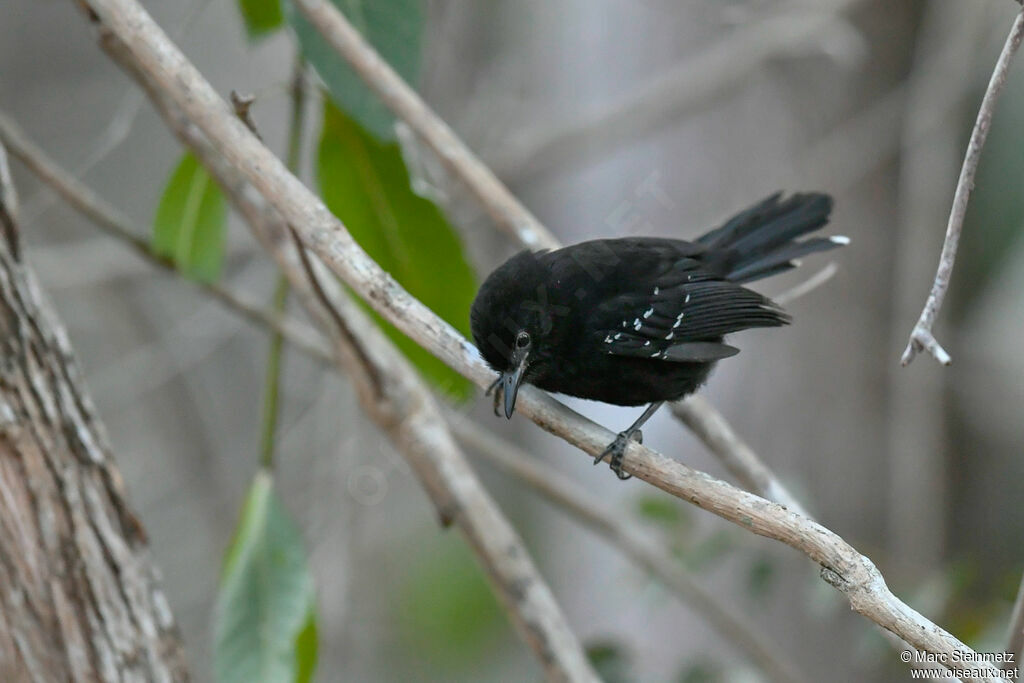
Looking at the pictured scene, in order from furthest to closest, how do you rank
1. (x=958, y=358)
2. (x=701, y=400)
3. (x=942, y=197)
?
1. (x=958, y=358)
2. (x=942, y=197)
3. (x=701, y=400)

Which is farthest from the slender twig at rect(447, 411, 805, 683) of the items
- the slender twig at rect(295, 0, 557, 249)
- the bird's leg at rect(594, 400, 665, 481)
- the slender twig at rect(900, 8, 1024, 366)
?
the slender twig at rect(900, 8, 1024, 366)

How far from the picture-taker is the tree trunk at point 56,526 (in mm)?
2154

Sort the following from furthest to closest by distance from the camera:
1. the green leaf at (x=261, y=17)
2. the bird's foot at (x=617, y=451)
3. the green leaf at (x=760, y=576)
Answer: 1. the green leaf at (x=760, y=576)
2. the green leaf at (x=261, y=17)
3. the bird's foot at (x=617, y=451)

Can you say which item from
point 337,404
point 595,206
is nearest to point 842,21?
point 595,206

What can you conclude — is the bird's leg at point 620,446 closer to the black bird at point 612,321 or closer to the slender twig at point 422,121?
the black bird at point 612,321

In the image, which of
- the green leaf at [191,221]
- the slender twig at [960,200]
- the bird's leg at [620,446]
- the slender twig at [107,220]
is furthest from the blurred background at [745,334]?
the slender twig at [960,200]

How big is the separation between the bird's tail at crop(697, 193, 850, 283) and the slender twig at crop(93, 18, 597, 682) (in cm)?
98

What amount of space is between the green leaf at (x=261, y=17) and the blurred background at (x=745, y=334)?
0.54 metres

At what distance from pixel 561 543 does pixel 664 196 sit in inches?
88.2

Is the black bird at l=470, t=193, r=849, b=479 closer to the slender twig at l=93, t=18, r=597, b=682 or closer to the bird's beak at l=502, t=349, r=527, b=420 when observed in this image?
the bird's beak at l=502, t=349, r=527, b=420

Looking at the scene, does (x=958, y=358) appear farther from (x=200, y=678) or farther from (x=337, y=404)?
(x=200, y=678)

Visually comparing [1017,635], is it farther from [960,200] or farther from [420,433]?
[420,433]

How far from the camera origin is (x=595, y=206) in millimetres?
5102

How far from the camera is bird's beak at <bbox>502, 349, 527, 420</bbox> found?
224 centimetres
